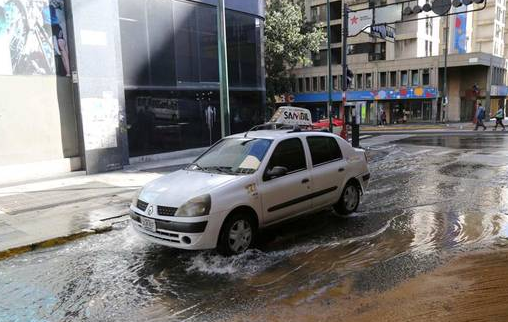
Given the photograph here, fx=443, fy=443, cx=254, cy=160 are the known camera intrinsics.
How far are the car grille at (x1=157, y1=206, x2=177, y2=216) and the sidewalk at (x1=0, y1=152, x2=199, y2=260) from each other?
229 centimetres

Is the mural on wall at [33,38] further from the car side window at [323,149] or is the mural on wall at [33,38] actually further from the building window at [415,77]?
the building window at [415,77]

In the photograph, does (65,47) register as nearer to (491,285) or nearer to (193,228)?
(193,228)

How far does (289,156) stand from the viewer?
6531 millimetres

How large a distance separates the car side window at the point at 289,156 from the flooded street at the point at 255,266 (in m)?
1.08

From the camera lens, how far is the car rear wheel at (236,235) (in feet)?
18.1

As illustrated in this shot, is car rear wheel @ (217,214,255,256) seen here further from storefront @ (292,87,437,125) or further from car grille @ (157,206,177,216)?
storefront @ (292,87,437,125)

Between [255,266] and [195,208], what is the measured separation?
102 cm

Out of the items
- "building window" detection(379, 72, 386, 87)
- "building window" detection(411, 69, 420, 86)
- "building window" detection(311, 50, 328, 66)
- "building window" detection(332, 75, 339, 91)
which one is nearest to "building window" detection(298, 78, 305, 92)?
"building window" detection(311, 50, 328, 66)

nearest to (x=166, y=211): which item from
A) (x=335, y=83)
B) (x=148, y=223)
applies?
(x=148, y=223)

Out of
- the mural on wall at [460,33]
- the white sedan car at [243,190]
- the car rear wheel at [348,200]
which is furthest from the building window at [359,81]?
the white sedan car at [243,190]

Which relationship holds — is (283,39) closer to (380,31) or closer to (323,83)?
(323,83)

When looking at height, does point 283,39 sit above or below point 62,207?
above

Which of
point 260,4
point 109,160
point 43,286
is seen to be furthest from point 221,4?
point 260,4

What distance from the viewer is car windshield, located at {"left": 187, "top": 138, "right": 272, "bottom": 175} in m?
6.12
